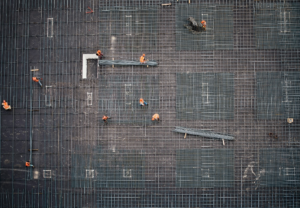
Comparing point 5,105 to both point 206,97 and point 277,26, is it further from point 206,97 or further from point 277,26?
point 277,26

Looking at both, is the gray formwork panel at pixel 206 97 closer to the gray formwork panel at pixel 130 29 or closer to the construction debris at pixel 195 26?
the construction debris at pixel 195 26

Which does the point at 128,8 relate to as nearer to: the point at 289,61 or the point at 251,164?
the point at 289,61

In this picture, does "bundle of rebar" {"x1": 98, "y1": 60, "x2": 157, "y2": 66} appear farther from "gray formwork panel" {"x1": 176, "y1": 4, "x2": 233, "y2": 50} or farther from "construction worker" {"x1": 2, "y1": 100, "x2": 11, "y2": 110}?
"construction worker" {"x1": 2, "y1": 100, "x2": 11, "y2": 110}

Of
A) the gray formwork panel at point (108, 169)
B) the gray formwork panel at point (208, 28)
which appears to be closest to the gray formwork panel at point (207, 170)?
the gray formwork panel at point (108, 169)

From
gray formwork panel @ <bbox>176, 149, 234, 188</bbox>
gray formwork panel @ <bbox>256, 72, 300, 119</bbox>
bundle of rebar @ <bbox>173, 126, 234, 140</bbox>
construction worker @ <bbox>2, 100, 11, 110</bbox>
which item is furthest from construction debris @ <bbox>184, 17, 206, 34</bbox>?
construction worker @ <bbox>2, 100, 11, 110</bbox>

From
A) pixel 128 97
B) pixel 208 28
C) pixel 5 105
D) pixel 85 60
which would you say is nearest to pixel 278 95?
pixel 208 28

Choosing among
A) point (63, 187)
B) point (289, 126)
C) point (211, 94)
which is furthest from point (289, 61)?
point (63, 187)
